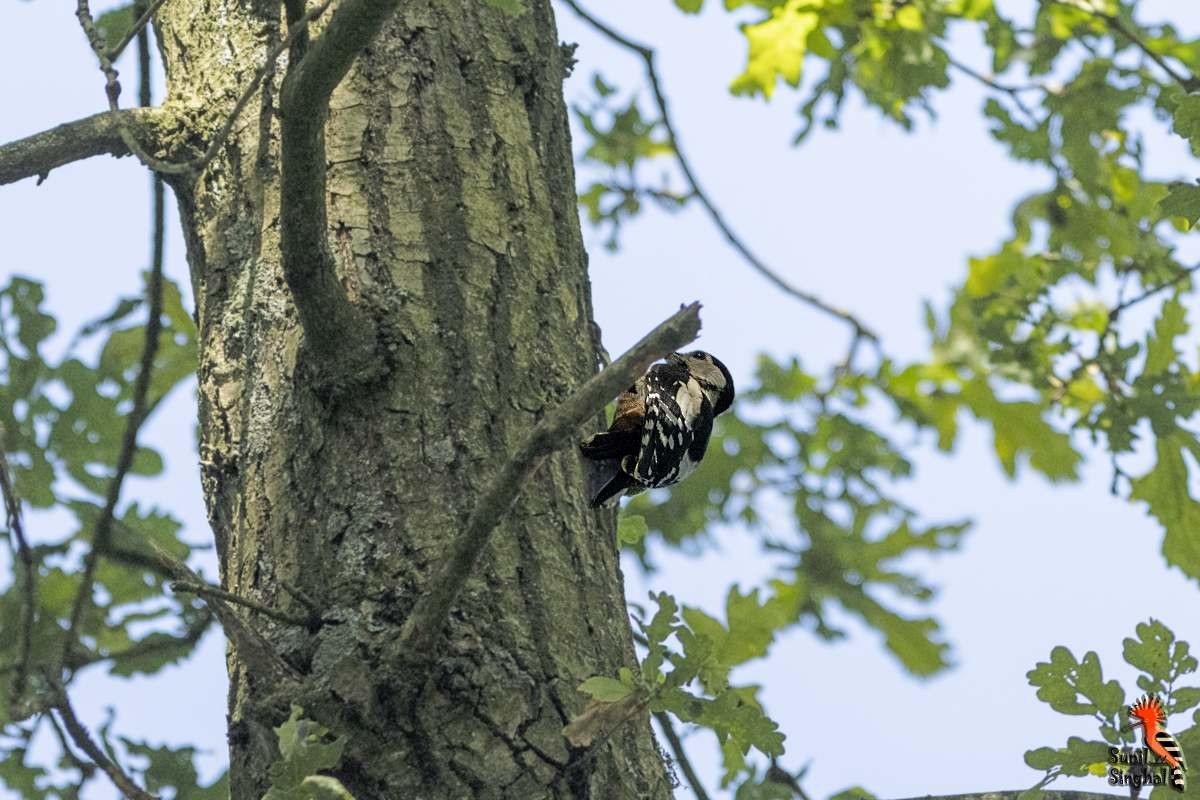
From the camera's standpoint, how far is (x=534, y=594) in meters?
1.81

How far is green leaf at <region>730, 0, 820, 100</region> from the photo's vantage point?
4398 millimetres

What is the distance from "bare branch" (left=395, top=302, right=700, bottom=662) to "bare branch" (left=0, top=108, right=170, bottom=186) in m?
1.01

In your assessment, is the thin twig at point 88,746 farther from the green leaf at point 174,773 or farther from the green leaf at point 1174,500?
the green leaf at point 1174,500

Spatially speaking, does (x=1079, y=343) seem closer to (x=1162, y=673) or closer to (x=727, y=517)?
(x=727, y=517)

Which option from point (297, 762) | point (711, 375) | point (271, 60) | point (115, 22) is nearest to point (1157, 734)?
point (297, 762)

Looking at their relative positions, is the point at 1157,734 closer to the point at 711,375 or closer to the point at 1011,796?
the point at 1011,796

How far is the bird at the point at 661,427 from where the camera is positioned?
230 cm

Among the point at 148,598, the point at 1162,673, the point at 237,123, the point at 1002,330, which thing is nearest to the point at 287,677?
the point at 237,123

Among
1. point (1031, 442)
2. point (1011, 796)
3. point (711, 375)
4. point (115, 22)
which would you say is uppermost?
point (115, 22)

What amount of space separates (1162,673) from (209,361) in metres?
1.52

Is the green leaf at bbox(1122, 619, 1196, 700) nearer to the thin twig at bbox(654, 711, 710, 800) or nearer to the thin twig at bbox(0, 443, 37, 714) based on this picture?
the thin twig at bbox(654, 711, 710, 800)

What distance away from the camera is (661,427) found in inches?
99.5

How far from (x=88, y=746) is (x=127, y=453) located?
0.95m

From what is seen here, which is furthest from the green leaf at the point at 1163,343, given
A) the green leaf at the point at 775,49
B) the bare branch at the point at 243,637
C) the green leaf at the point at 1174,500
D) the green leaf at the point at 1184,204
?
the bare branch at the point at 243,637
